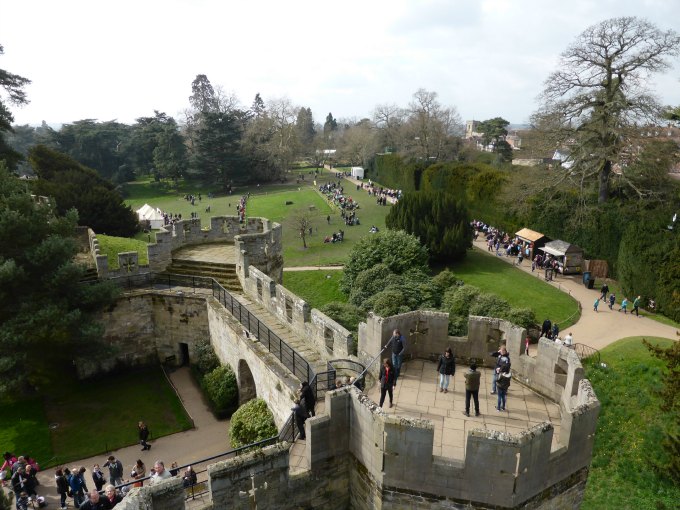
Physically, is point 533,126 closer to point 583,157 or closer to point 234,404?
point 583,157

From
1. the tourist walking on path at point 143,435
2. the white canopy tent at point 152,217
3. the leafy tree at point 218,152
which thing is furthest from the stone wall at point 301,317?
the leafy tree at point 218,152

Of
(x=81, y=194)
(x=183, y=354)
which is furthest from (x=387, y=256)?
(x=81, y=194)

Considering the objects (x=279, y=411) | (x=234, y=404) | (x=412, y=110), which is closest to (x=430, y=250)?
(x=234, y=404)

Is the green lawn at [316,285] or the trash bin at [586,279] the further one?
the trash bin at [586,279]

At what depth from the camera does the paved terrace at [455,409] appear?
25.6 ft

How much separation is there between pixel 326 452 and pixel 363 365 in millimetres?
2356

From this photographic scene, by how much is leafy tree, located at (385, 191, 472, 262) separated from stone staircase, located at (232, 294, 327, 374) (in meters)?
17.7

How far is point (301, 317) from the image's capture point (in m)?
14.0

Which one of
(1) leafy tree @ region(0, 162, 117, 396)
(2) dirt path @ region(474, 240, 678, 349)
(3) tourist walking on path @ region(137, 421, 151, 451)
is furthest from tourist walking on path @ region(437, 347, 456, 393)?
(2) dirt path @ region(474, 240, 678, 349)

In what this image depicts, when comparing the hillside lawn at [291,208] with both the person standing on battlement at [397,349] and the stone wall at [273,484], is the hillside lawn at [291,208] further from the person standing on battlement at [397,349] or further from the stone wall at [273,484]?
the stone wall at [273,484]

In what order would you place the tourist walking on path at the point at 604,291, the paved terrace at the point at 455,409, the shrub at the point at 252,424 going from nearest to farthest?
the paved terrace at the point at 455,409
the shrub at the point at 252,424
the tourist walking on path at the point at 604,291

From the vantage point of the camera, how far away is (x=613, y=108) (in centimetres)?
2969

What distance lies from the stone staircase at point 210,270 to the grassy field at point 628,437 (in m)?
13.8

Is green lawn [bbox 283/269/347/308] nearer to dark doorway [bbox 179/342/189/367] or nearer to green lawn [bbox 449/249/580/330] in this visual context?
green lawn [bbox 449/249/580/330]
